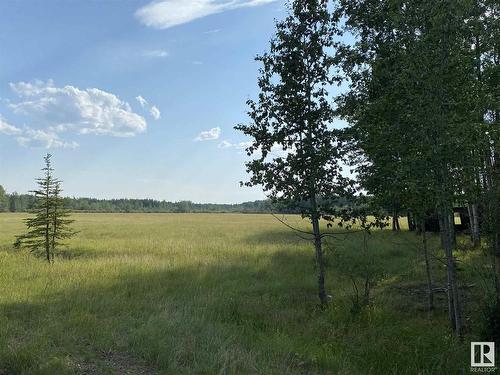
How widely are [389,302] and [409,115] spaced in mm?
5530

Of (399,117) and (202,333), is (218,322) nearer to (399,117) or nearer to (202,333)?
(202,333)

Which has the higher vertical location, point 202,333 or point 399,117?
point 399,117

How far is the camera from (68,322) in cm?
869

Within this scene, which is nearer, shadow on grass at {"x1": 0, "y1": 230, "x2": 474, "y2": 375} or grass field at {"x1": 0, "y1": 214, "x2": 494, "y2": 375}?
shadow on grass at {"x1": 0, "y1": 230, "x2": 474, "y2": 375}

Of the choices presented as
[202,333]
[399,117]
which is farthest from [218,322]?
[399,117]

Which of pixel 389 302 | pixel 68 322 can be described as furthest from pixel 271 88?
pixel 68 322

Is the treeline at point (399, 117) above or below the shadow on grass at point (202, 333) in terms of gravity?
above

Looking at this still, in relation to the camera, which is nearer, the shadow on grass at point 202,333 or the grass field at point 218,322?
the shadow on grass at point 202,333

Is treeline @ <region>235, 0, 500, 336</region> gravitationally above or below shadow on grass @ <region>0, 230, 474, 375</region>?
above

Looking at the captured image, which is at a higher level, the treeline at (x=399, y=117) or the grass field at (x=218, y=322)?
the treeline at (x=399, y=117)

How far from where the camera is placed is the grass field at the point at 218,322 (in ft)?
22.7

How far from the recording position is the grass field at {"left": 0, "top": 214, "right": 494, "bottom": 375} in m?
6.92

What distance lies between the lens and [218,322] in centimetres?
930

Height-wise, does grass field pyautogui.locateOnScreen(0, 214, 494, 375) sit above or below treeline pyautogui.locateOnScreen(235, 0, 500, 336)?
below
